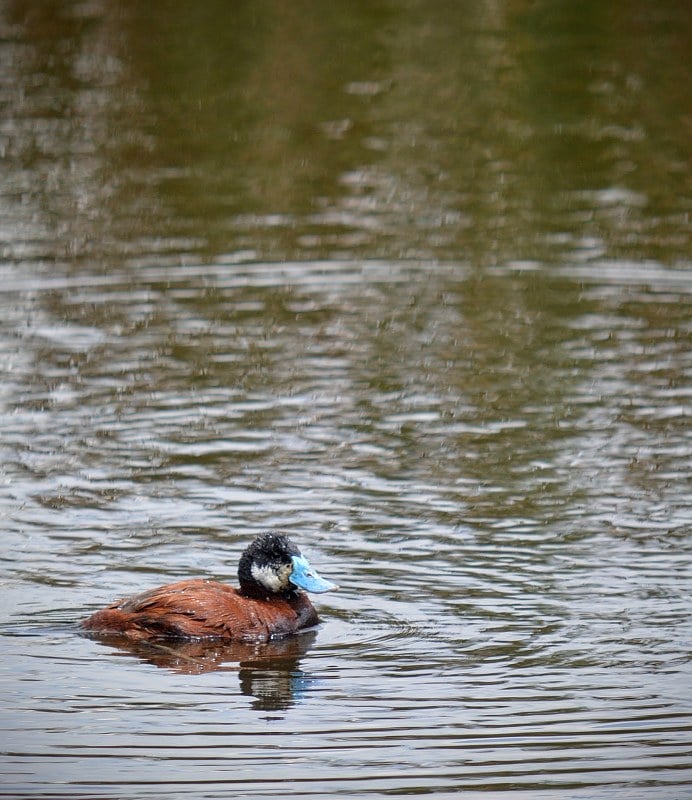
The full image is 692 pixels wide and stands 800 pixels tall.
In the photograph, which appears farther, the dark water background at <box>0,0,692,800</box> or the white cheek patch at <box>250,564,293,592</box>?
the white cheek patch at <box>250,564,293,592</box>

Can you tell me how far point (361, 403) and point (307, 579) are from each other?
4.10 metres

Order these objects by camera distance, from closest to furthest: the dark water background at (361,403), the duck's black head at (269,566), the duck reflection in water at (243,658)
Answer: the dark water background at (361,403)
the duck reflection in water at (243,658)
the duck's black head at (269,566)

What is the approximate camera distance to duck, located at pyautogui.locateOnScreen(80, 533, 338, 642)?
952 cm

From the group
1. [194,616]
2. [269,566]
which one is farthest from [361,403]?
[194,616]

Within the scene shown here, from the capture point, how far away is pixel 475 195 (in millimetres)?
20188

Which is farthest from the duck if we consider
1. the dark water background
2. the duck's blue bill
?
the dark water background

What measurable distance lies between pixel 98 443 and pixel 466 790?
6.06 meters

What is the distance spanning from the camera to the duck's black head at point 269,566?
9.87 meters

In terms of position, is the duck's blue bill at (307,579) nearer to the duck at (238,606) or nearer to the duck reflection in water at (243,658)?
the duck at (238,606)

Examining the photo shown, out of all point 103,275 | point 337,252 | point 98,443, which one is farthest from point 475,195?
point 98,443

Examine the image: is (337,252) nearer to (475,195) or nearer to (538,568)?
(475,195)

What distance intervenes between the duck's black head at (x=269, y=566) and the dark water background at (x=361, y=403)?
369 mm

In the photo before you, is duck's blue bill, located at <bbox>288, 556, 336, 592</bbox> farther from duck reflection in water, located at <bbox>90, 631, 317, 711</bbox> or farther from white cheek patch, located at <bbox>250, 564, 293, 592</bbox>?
duck reflection in water, located at <bbox>90, 631, 317, 711</bbox>

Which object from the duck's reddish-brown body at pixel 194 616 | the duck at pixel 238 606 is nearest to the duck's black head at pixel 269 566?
the duck at pixel 238 606
